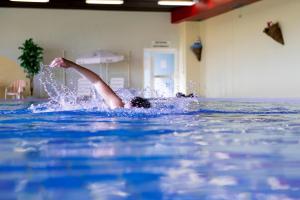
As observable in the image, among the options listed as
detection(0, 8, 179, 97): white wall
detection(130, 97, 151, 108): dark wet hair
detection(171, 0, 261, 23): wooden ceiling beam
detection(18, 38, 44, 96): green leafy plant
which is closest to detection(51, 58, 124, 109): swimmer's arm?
detection(130, 97, 151, 108): dark wet hair

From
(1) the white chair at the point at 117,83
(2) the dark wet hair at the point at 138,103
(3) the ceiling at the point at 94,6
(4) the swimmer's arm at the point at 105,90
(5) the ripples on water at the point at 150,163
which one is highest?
(3) the ceiling at the point at 94,6

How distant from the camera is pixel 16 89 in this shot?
52.4ft

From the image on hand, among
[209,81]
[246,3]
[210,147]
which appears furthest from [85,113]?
[209,81]

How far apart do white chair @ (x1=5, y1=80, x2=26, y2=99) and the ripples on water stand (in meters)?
11.5

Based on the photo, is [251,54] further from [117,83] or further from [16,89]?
[16,89]

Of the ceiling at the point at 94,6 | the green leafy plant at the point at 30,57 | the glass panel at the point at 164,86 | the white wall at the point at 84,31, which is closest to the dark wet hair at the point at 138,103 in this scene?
the ceiling at the point at 94,6

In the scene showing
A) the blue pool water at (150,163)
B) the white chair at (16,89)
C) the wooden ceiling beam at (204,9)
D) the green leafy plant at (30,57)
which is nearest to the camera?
the blue pool water at (150,163)

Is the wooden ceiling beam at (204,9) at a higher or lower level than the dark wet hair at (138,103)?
higher

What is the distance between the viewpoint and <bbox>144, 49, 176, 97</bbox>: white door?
1803cm

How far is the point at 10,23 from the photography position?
16828 mm

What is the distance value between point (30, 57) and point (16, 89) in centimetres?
114

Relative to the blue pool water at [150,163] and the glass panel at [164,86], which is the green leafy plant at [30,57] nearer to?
the glass panel at [164,86]

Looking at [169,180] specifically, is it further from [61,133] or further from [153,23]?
[153,23]

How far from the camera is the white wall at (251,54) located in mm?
11852
